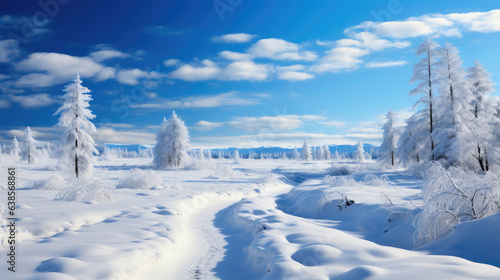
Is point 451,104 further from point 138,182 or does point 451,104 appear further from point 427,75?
point 138,182

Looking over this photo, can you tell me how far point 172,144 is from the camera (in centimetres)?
4478

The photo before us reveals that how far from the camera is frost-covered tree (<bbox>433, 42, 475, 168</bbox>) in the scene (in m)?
20.5

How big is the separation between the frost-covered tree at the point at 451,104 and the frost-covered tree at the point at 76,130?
29.7 meters

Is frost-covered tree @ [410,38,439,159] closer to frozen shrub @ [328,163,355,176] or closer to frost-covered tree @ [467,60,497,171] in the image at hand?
frost-covered tree @ [467,60,497,171]

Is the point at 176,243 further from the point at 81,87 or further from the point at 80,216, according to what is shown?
the point at 81,87

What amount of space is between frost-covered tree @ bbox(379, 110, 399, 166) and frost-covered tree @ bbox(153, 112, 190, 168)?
100 ft

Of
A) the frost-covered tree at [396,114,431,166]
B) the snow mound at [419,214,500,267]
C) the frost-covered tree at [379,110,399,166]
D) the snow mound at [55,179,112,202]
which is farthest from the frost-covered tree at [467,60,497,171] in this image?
the snow mound at [55,179,112,202]

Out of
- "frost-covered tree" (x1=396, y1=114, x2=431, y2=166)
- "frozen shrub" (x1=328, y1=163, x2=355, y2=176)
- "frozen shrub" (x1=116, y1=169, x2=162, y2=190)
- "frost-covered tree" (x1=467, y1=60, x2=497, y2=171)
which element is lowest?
"frozen shrub" (x1=328, y1=163, x2=355, y2=176)

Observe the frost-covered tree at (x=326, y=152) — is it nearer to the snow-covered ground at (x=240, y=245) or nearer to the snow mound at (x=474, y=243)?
the snow-covered ground at (x=240, y=245)

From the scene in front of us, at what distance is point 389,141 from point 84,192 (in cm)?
4198

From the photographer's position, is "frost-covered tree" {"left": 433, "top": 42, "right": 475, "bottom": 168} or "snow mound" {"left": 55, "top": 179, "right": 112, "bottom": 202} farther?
"frost-covered tree" {"left": 433, "top": 42, "right": 475, "bottom": 168}

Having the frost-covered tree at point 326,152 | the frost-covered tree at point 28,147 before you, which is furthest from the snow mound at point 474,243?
the frost-covered tree at point 326,152

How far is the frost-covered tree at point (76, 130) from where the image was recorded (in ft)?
85.1

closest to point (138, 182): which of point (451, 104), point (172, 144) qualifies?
point (451, 104)
